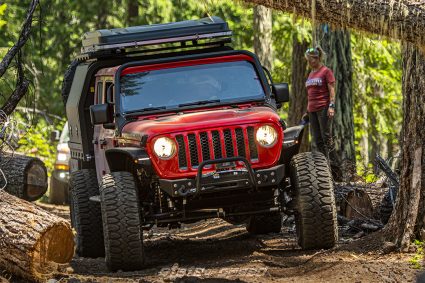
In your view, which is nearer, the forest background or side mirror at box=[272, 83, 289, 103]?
side mirror at box=[272, 83, 289, 103]

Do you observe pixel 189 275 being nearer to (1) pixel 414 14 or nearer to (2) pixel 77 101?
(1) pixel 414 14

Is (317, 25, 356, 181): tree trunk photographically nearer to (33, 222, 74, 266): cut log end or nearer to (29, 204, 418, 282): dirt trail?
(29, 204, 418, 282): dirt trail

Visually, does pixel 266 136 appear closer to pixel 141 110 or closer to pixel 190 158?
pixel 190 158

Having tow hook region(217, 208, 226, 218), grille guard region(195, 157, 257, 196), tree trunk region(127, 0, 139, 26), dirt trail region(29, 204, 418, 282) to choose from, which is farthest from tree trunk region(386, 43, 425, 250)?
tree trunk region(127, 0, 139, 26)

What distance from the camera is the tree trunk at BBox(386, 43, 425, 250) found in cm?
953

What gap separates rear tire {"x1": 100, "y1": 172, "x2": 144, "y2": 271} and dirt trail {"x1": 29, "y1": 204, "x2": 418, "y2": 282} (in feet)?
0.48

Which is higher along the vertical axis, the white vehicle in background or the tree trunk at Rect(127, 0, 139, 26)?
the tree trunk at Rect(127, 0, 139, 26)

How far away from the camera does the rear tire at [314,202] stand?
33.7 ft

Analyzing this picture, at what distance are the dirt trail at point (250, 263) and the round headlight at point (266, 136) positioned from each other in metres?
1.18

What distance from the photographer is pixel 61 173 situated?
66.4ft

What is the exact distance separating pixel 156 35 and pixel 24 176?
5.50 metres

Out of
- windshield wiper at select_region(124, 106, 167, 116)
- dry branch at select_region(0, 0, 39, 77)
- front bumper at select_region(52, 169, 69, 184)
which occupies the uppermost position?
dry branch at select_region(0, 0, 39, 77)

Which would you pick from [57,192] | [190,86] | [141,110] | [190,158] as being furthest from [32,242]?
[57,192]

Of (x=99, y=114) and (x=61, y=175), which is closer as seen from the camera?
(x=99, y=114)
